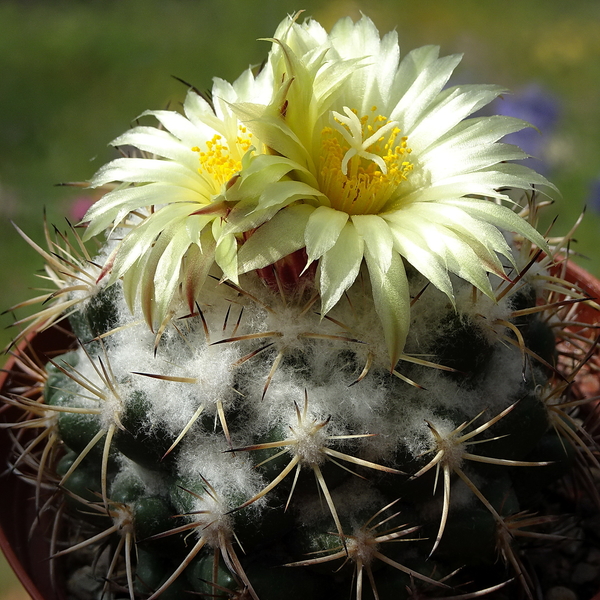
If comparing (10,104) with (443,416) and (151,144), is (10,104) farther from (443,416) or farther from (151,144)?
(443,416)

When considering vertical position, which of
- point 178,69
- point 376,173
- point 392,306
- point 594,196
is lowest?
point 594,196

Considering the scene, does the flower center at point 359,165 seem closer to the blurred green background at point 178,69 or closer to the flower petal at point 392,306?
the flower petal at point 392,306

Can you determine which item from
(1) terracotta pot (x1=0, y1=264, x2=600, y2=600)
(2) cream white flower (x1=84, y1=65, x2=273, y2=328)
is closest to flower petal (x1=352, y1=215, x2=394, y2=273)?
(2) cream white flower (x1=84, y1=65, x2=273, y2=328)

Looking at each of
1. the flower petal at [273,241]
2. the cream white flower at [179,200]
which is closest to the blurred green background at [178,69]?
the cream white flower at [179,200]

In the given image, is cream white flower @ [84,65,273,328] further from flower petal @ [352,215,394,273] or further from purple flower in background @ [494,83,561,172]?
purple flower in background @ [494,83,561,172]

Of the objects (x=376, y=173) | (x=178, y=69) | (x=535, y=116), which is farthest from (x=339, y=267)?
(x=178, y=69)

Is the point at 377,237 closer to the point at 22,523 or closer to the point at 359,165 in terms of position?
the point at 359,165
